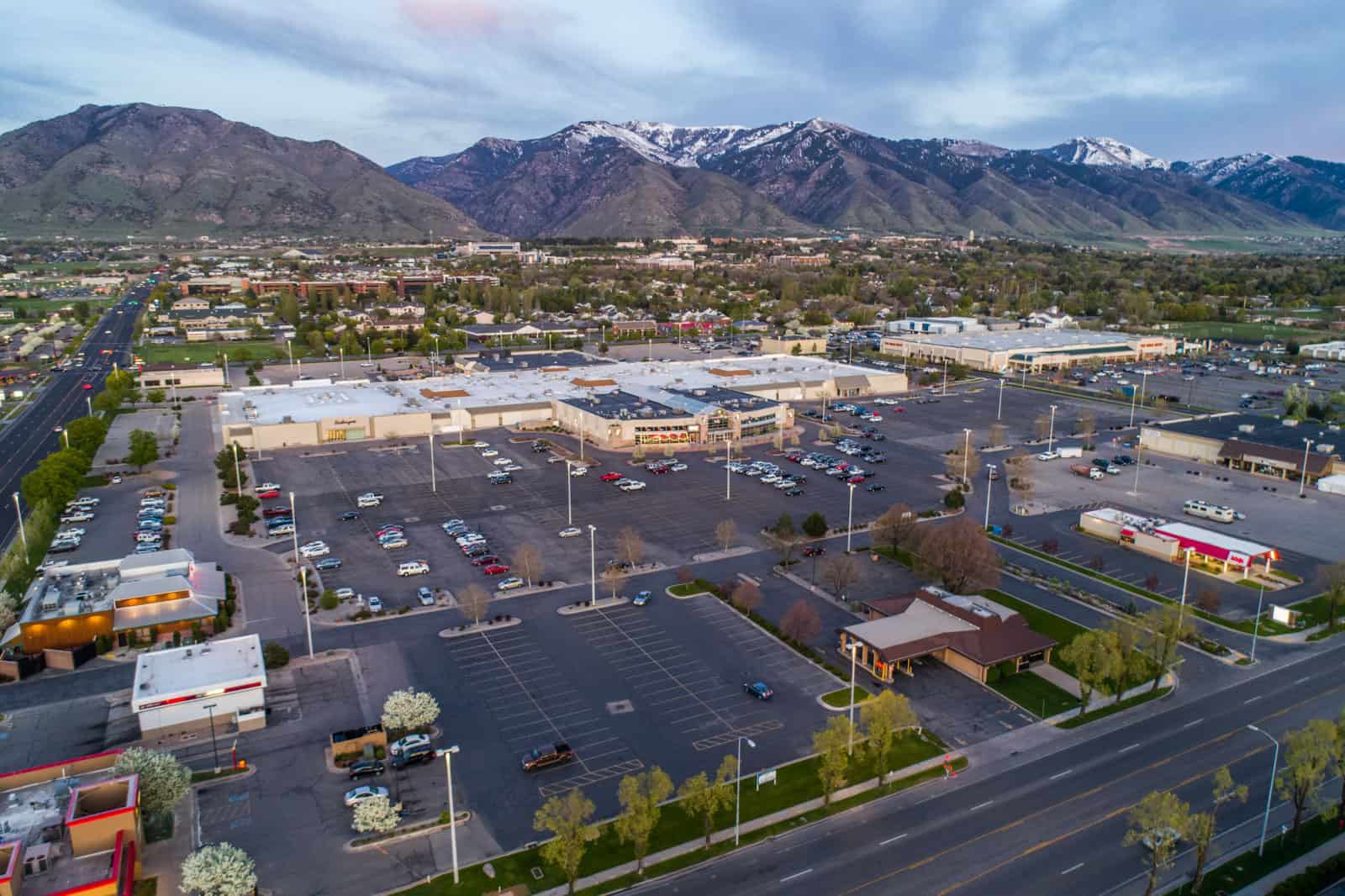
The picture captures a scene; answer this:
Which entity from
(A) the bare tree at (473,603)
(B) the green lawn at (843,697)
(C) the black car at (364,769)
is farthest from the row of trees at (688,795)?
(A) the bare tree at (473,603)

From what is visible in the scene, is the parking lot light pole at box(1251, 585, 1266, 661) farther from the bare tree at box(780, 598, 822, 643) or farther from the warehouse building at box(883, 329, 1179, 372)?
the warehouse building at box(883, 329, 1179, 372)

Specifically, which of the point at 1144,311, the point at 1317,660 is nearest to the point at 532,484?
the point at 1317,660

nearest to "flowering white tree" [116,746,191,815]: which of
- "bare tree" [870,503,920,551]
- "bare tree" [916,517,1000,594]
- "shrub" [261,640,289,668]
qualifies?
"shrub" [261,640,289,668]

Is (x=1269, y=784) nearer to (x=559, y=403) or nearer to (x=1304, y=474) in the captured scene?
(x=1304, y=474)

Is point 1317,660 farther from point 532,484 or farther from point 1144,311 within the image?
point 1144,311

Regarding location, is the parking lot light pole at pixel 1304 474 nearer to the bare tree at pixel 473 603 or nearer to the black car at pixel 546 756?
the bare tree at pixel 473 603

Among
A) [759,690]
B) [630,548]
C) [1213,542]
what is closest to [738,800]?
[759,690]
